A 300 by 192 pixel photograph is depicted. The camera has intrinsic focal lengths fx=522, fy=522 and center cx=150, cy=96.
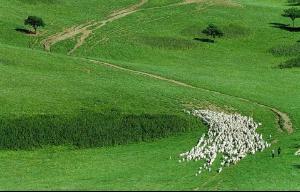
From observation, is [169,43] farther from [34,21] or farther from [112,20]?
[34,21]

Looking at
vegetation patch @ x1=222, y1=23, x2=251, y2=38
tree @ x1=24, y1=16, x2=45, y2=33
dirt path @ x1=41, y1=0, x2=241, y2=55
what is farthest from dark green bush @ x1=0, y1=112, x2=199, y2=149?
vegetation patch @ x1=222, y1=23, x2=251, y2=38

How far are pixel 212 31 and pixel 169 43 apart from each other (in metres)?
11.2

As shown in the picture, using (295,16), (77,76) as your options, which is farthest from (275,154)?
(295,16)

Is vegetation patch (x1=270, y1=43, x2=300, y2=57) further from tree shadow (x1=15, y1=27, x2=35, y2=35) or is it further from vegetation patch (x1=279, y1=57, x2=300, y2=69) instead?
tree shadow (x1=15, y1=27, x2=35, y2=35)

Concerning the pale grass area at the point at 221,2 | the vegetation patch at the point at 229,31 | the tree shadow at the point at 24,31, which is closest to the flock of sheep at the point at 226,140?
the tree shadow at the point at 24,31

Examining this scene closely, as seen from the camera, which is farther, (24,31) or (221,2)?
(221,2)

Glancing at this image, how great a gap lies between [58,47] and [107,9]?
32361 millimetres

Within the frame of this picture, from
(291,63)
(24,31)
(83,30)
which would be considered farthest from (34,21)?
(291,63)

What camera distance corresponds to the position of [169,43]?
359 ft

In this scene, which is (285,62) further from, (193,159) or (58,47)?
(193,159)

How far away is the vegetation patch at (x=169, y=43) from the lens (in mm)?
108062

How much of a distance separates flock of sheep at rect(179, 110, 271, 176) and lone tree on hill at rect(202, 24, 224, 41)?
54526mm

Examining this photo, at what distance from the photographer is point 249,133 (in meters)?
55.5

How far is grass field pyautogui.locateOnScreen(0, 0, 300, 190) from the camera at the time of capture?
145 ft
